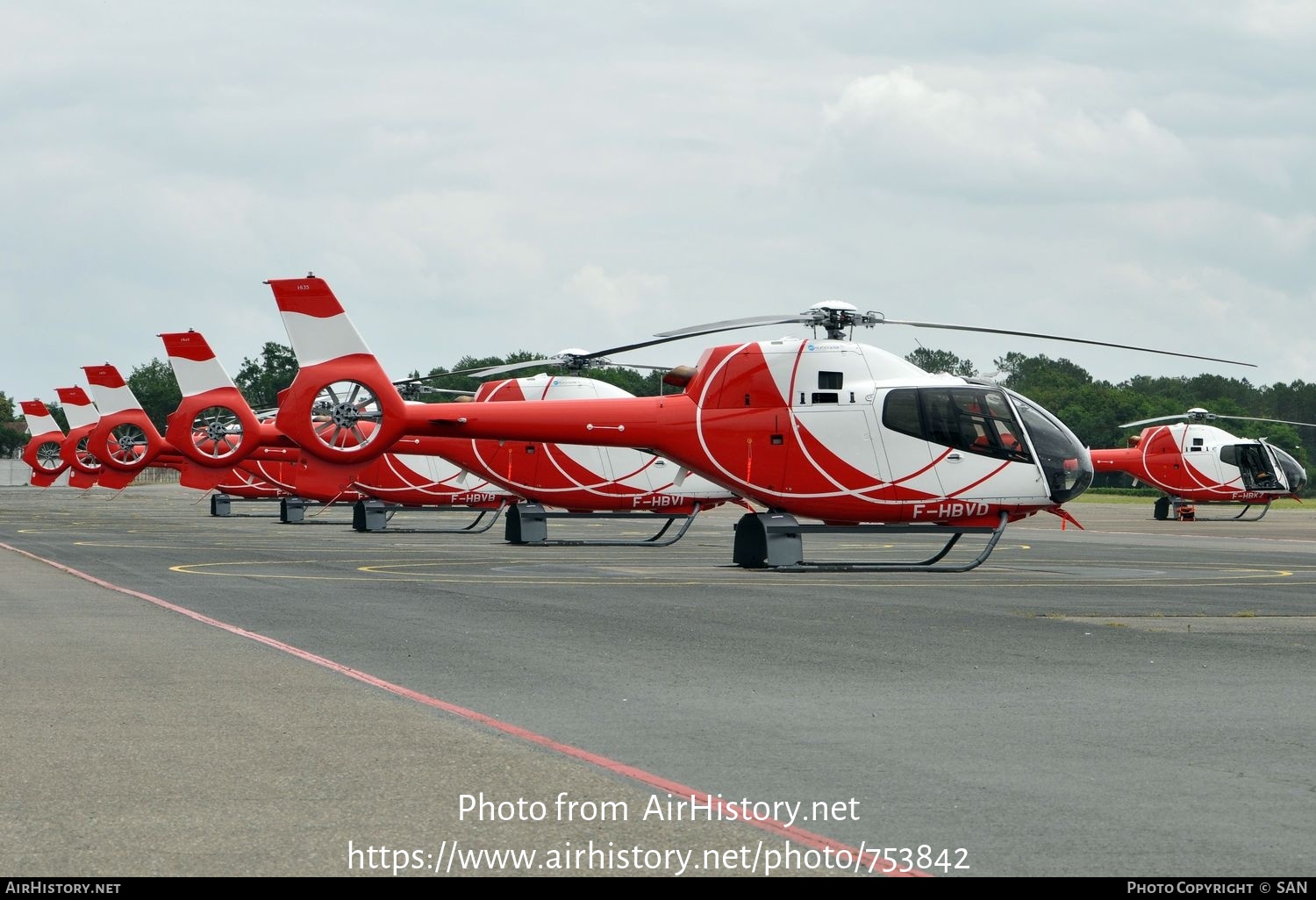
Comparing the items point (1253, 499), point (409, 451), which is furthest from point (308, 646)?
point (1253, 499)

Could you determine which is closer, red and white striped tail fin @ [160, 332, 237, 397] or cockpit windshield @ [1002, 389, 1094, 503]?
cockpit windshield @ [1002, 389, 1094, 503]

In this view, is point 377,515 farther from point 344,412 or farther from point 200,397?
point 344,412

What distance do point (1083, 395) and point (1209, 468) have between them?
8329cm

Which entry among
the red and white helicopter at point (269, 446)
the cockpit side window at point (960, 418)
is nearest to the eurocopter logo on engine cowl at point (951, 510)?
the cockpit side window at point (960, 418)

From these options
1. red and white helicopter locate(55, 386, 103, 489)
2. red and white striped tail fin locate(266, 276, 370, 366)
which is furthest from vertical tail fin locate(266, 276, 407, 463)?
red and white helicopter locate(55, 386, 103, 489)

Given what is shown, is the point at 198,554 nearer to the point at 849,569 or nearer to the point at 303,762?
the point at 849,569

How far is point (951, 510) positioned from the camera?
26.3 meters

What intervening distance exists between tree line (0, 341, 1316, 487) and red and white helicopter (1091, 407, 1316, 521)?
35597 mm

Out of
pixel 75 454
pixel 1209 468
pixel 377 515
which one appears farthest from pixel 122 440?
pixel 1209 468

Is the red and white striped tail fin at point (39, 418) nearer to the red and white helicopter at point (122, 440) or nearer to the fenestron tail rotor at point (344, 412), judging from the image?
the red and white helicopter at point (122, 440)

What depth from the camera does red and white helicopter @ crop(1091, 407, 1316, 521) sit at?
60969 millimetres

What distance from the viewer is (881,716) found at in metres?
9.98

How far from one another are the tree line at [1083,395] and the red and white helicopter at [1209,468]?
3560 cm

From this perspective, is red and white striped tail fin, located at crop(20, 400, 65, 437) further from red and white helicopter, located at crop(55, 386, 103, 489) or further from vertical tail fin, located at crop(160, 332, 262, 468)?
vertical tail fin, located at crop(160, 332, 262, 468)
